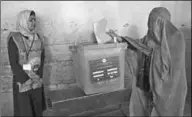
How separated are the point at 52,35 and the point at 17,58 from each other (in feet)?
1.84

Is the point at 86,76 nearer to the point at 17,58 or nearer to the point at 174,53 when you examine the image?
the point at 17,58

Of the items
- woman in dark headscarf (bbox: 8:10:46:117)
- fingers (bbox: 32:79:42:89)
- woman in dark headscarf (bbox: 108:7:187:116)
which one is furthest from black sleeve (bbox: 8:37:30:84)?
woman in dark headscarf (bbox: 108:7:187:116)

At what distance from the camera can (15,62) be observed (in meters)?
1.61

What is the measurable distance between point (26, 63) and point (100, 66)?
65 centimetres

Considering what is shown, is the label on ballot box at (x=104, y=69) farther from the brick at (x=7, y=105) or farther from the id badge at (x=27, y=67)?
the brick at (x=7, y=105)

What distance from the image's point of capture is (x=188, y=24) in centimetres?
260

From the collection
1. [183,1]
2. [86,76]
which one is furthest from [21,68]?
[183,1]

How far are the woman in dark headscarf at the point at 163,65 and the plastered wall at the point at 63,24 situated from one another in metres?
0.57

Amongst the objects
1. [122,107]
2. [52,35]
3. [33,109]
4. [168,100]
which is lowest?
[122,107]

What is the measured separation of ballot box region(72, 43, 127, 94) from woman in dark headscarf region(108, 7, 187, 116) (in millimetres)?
187

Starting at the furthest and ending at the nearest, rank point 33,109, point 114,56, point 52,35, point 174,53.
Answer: point 52,35, point 33,109, point 114,56, point 174,53

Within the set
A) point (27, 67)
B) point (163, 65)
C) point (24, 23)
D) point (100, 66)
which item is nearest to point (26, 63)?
point (27, 67)

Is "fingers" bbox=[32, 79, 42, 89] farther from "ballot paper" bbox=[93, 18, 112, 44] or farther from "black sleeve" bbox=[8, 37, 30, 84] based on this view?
"ballot paper" bbox=[93, 18, 112, 44]

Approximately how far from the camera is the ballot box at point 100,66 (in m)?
1.55
